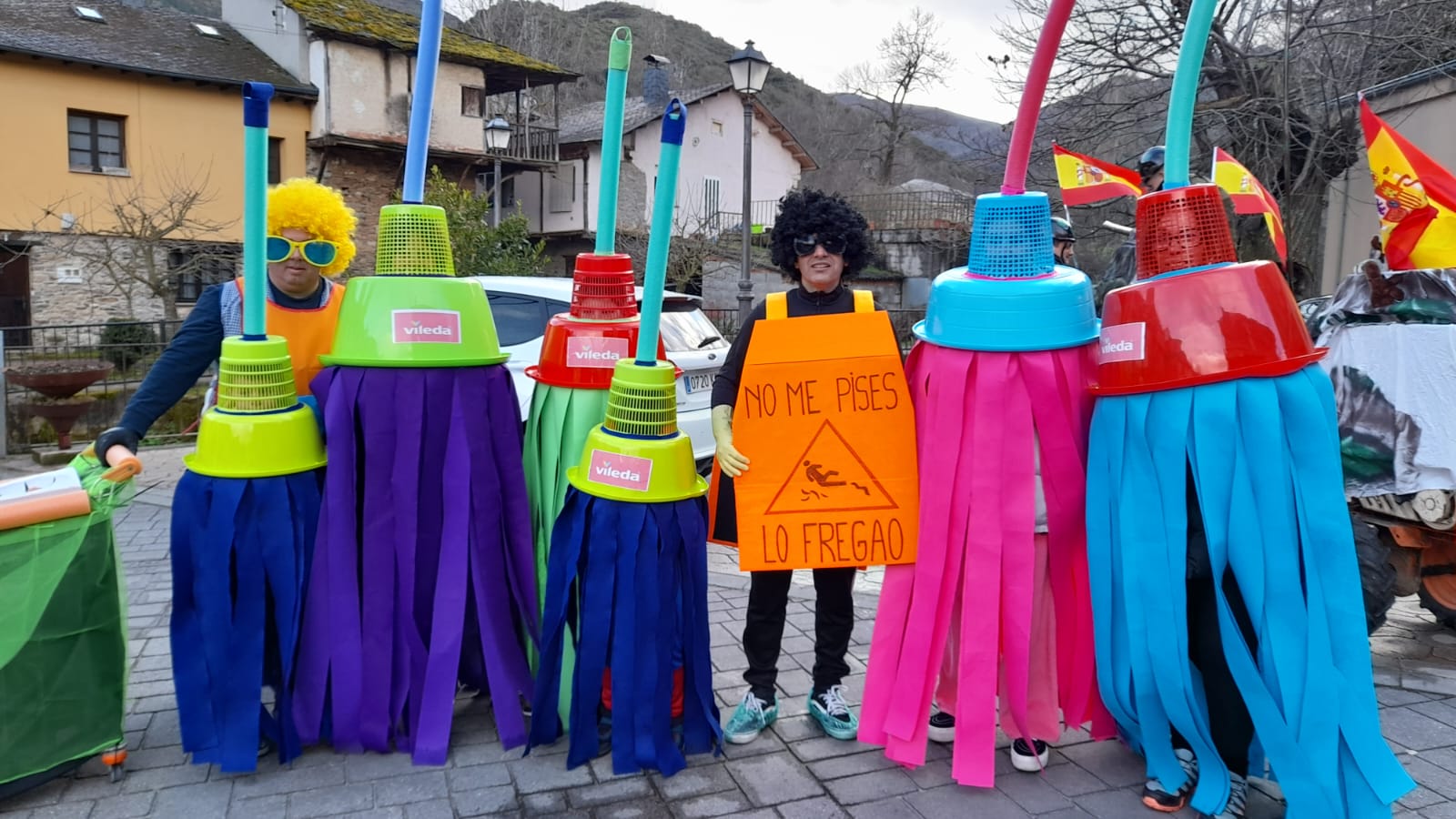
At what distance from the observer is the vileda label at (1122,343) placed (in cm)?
252

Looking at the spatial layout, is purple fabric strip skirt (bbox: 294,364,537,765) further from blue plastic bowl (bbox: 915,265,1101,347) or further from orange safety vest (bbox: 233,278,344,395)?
blue plastic bowl (bbox: 915,265,1101,347)

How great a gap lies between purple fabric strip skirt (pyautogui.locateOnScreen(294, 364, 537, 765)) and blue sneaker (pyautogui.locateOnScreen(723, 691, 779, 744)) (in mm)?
657

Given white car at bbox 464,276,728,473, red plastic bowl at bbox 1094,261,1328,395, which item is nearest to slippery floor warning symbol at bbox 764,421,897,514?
red plastic bowl at bbox 1094,261,1328,395

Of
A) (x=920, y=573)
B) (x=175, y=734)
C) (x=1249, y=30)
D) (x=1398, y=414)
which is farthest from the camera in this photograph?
(x=1249, y=30)

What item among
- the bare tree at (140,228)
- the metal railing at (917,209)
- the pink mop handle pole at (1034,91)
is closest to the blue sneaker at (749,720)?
the pink mop handle pole at (1034,91)

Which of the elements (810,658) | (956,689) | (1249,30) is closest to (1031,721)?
(956,689)

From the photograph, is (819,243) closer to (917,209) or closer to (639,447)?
(639,447)

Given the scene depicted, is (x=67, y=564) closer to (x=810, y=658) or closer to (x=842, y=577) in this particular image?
(x=842, y=577)

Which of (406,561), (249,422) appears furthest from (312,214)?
(406,561)

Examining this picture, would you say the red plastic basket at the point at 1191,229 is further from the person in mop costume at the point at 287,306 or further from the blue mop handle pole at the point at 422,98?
the person in mop costume at the point at 287,306

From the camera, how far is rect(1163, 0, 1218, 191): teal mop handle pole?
242 cm

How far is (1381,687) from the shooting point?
354 centimetres

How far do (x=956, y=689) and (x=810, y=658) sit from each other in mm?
984

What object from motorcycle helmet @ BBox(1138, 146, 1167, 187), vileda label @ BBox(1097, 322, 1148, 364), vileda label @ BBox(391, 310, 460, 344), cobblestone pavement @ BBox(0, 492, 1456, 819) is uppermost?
motorcycle helmet @ BBox(1138, 146, 1167, 187)
